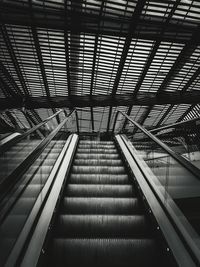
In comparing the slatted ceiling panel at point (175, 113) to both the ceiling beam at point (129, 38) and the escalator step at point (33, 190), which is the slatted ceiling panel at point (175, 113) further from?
the escalator step at point (33, 190)

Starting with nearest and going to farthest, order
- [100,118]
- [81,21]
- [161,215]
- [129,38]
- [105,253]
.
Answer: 1. [105,253]
2. [161,215]
3. [81,21]
4. [129,38]
5. [100,118]

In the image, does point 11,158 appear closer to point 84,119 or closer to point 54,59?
point 54,59

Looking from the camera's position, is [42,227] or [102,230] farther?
[102,230]

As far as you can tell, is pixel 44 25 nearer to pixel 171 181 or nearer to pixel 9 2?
pixel 9 2

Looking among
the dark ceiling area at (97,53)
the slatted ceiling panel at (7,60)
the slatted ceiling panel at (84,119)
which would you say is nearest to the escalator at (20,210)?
the dark ceiling area at (97,53)

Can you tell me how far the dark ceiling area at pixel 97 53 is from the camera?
292 inches

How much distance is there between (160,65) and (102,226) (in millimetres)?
8055

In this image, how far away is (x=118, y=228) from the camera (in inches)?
118

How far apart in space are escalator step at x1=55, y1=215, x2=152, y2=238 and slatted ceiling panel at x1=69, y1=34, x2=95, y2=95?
6311mm

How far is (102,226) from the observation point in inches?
118

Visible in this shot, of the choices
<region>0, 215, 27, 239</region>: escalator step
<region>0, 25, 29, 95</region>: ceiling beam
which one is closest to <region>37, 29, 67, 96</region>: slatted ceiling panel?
<region>0, 25, 29, 95</region>: ceiling beam

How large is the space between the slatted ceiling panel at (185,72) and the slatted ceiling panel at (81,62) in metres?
3.20

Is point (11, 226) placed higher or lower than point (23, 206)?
lower

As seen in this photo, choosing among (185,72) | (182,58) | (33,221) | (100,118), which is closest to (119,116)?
(100,118)
